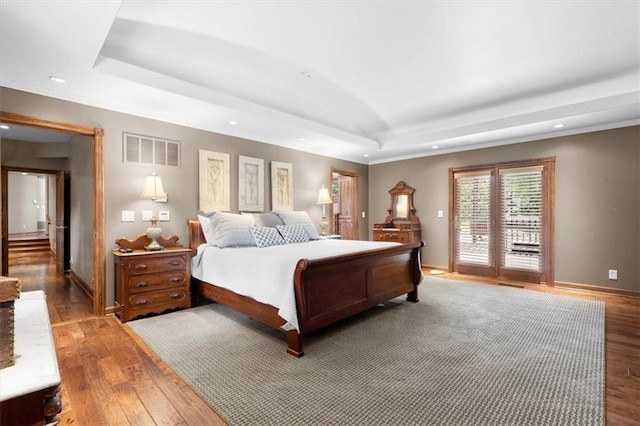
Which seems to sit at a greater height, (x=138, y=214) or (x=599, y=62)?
(x=599, y=62)

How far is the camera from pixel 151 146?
3.88m

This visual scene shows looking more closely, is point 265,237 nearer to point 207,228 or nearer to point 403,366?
point 207,228

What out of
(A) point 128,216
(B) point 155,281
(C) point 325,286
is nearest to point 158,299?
(B) point 155,281

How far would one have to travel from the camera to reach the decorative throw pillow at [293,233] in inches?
164

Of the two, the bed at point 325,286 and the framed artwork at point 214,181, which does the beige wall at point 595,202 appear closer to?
the bed at point 325,286

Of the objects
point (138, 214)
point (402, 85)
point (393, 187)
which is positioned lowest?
point (138, 214)

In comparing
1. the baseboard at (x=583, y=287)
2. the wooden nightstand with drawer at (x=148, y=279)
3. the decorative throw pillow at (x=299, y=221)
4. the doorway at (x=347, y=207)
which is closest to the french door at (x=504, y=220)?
the baseboard at (x=583, y=287)

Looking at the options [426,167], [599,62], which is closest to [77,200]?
[426,167]

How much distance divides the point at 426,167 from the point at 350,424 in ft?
17.8

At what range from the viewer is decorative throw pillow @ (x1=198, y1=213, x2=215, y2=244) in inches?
155

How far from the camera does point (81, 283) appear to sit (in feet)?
16.1

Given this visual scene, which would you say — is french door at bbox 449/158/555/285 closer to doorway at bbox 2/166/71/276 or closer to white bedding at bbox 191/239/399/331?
white bedding at bbox 191/239/399/331

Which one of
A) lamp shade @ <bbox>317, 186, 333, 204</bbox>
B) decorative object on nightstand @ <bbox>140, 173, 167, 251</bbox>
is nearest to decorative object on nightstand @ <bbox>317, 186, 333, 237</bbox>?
lamp shade @ <bbox>317, 186, 333, 204</bbox>

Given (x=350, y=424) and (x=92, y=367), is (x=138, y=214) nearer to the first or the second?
(x=92, y=367)
